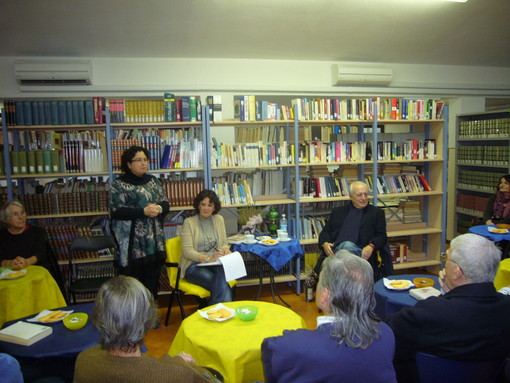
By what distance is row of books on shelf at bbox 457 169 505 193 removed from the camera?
606 cm

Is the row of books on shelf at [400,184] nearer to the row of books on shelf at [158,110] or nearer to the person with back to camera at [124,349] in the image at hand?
the row of books on shelf at [158,110]

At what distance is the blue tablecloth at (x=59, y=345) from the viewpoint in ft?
6.50

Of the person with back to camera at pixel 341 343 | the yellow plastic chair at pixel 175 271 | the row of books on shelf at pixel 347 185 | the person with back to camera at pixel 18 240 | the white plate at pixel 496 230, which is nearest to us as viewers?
the person with back to camera at pixel 341 343

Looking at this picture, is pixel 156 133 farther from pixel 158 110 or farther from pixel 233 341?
pixel 233 341

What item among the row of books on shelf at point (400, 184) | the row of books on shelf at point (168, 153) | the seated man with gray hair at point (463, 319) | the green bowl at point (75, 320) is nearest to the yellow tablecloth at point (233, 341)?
the green bowl at point (75, 320)

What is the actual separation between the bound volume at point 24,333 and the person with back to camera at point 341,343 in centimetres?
132

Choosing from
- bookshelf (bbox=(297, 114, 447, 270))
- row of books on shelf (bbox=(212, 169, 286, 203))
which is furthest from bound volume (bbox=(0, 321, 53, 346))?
bookshelf (bbox=(297, 114, 447, 270))

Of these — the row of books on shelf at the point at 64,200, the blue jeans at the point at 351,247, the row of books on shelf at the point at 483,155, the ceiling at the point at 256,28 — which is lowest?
the blue jeans at the point at 351,247

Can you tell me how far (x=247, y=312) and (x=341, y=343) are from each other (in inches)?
39.2

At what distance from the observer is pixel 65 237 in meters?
4.49

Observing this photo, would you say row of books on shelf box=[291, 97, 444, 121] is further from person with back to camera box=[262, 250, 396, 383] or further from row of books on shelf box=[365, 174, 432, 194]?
person with back to camera box=[262, 250, 396, 383]

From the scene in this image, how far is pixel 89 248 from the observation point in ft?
13.2

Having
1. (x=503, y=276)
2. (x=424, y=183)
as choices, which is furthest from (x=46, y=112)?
(x=424, y=183)

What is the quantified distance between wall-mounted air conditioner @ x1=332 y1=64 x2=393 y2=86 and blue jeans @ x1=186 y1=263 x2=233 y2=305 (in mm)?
3794
